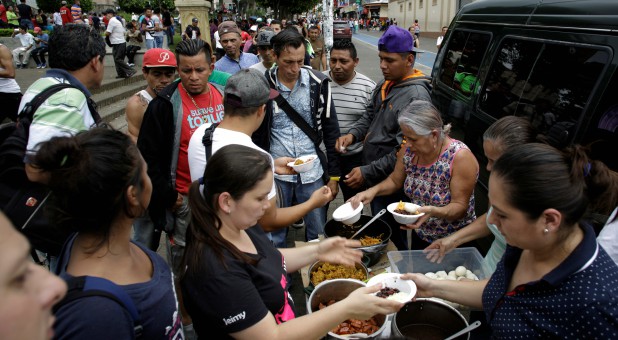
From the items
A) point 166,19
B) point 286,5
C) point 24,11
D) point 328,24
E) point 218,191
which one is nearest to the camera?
point 218,191

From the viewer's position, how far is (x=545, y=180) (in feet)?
4.27

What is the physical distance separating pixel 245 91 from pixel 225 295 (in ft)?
4.01

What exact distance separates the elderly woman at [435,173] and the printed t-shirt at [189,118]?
1304 mm

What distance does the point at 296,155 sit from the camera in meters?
3.40

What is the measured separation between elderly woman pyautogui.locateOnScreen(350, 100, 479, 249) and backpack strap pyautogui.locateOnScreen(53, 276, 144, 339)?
67.7 inches

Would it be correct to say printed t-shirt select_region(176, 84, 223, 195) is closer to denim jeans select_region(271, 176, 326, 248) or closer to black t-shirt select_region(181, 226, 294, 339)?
denim jeans select_region(271, 176, 326, 248)

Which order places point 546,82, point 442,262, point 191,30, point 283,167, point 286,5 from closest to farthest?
1. point 442,262
2. point 546,82
3. point 283,167
4. point 191,30
5. point 286,5

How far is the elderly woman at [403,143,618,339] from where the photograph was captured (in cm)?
120

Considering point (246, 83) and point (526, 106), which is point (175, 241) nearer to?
point (246, 83)

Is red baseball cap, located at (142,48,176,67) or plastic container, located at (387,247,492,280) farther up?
red baseball cap, located at (142,48,176,67)

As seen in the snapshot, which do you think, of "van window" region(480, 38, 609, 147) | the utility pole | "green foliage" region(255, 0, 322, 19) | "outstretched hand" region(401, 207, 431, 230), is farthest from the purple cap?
"green foliage" region(255, 0, 322, 19)

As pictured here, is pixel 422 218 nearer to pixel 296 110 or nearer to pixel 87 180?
pixel 296 110

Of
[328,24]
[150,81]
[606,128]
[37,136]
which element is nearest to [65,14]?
[328,24]

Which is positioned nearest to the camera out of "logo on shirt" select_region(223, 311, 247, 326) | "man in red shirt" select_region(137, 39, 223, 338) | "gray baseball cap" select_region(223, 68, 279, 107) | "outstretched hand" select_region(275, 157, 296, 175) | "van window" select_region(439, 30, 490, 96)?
"logo on shirt" select_region(223, 311, 247, 326)
